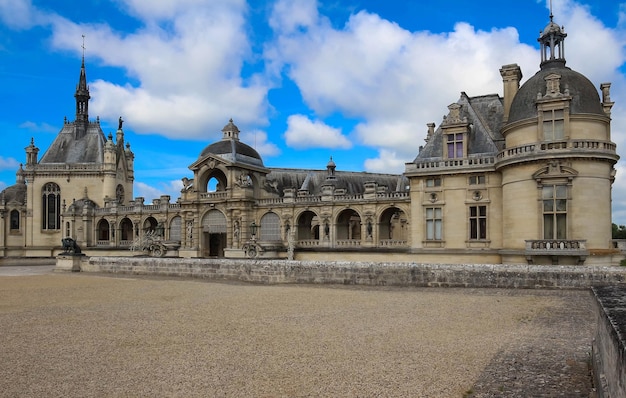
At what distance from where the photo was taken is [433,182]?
96.0 ft

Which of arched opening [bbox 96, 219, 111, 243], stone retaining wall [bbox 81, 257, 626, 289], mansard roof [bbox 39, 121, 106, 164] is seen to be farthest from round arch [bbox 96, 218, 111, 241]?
stone retaining wall [bbox 81, 257, 626, 289]

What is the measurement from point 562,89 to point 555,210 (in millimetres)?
6077

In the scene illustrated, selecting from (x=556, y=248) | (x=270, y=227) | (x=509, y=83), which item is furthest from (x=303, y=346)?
(x=270, y=227)

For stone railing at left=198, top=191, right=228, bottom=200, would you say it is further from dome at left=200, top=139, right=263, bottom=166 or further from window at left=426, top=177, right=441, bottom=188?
window at left=426, top=177, right=441, bottom=188

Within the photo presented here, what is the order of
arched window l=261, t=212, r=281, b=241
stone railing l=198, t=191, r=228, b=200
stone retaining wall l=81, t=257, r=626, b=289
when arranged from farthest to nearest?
stone railing l=198, t=191, r=228, b=200 < arched window l=261, t=212, r=281, b=241 < stone retaining wall l=81, t=257, r=626, b=289

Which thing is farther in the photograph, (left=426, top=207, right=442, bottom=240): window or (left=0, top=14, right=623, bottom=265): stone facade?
(left=426, top=207, right=442, bottom=240): window

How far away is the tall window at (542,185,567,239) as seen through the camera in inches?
938

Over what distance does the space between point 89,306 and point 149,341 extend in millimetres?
6862

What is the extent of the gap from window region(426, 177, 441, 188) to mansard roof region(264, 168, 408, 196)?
48.5 ft

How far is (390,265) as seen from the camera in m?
22.0

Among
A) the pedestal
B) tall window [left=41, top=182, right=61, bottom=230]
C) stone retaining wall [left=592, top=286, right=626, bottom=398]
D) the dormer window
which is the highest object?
the dormer window

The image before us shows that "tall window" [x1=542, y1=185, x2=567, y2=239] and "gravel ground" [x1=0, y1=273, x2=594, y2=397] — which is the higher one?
"tall window" [x1=542, y1=185, x2=567, y2=239]

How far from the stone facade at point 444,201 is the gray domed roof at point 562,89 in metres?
0.07

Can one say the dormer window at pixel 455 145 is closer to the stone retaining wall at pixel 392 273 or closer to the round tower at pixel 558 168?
the round tower at pixel 558 168
